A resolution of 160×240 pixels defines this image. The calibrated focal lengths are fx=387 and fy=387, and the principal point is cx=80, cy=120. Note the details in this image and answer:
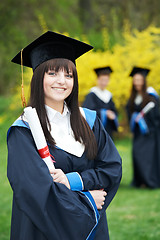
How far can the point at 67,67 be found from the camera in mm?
2445

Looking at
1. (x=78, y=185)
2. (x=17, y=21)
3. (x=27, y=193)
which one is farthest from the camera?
(x=17, y=21)

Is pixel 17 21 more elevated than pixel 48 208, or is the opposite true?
pixel 17 21

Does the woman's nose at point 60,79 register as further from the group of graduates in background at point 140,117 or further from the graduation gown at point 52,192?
the group of graduates in background at point 140,117

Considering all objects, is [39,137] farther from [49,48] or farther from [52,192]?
[49,48]

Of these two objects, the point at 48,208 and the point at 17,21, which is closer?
the point at 48,208

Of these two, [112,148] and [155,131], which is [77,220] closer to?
[112,148]

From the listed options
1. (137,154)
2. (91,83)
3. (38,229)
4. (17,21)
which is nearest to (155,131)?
(137,154)

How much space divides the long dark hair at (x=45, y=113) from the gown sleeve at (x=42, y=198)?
0.18m

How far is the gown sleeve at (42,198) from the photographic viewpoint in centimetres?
213

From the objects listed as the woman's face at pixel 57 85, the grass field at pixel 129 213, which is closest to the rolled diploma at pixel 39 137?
the woman's face at pixel 57 85

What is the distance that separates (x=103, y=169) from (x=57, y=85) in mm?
604

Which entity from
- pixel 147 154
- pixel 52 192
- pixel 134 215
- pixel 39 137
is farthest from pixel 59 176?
pixel 147 154

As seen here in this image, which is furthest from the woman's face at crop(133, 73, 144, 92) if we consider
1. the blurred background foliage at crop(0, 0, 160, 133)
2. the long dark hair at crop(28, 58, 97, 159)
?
the long dark hair at crop(28, 58, 97, 159)

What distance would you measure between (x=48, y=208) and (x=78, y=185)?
257 millimetres
